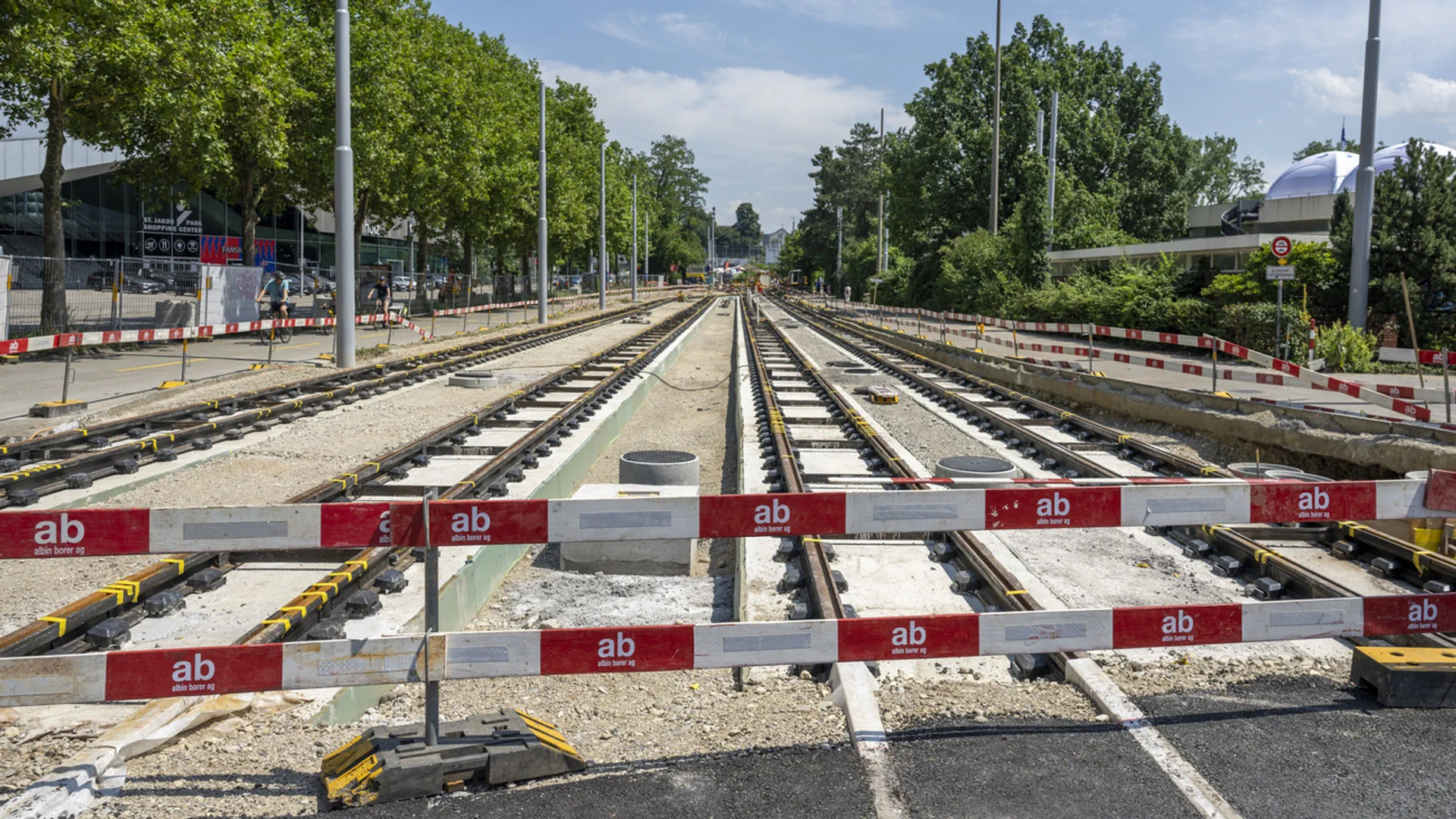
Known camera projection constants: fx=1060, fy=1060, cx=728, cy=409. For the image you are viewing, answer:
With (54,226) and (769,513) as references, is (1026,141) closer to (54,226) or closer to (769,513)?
(54,226)

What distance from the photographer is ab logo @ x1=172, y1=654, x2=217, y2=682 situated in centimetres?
404

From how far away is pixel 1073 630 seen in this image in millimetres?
4695

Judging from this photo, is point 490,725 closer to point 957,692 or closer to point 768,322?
point 957,692

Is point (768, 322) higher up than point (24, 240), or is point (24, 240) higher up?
point (24, 240)

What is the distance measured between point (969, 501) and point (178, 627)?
4411mm

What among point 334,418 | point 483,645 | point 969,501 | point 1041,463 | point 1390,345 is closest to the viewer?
point 483,645

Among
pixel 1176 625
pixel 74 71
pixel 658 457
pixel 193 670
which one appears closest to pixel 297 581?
pixel 193 670

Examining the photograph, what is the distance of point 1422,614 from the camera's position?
5008 millimetres

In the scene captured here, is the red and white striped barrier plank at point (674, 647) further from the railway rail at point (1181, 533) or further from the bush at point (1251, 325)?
the bush at point (1251, 325)

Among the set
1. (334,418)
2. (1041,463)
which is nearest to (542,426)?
(334,418)

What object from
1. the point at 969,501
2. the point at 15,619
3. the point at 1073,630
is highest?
the point at 969,501

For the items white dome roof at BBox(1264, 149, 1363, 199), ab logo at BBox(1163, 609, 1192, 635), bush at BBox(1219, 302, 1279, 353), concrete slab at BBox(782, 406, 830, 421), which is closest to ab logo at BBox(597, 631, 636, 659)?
ab logo at BBox(1163, 609, 1192, 635)

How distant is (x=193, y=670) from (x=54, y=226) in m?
24.1

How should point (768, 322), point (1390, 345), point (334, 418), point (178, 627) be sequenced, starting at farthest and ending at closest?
point (768, 322)
point (1390, 345)
point (334, 418)
point (178, 627)
